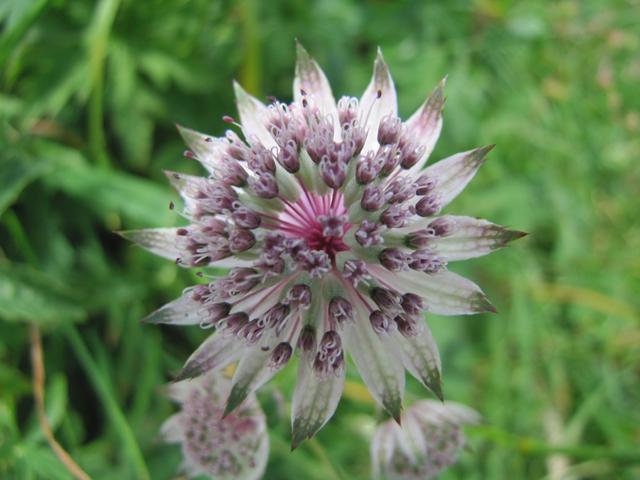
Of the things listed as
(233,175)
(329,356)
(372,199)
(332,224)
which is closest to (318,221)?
(332,224)

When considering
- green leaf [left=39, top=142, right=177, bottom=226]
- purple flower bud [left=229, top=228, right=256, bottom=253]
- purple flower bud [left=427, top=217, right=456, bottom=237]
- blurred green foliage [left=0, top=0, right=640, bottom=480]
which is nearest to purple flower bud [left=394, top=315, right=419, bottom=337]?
purple flower bud [left=427, top=217, right=456, bottom=237]

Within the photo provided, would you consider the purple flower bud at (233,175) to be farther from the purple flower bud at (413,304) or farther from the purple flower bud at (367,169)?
the purple flower bud at (413,304)

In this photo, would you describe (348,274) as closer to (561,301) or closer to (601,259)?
(561,301)

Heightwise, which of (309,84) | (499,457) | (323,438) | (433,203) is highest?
(309,84)

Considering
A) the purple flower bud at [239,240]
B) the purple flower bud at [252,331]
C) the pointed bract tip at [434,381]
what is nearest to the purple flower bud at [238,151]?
the purple flower bud at [239,240]

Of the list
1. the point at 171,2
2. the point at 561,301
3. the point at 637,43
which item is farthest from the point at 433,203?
the point at 637,43

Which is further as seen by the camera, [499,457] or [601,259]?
[601,259]

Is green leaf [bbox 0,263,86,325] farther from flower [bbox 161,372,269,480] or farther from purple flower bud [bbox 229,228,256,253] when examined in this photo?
purple flower bud [bbox 229,228,256,253]

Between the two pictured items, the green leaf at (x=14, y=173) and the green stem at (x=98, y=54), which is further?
the green stem at (x=98, y=54)
